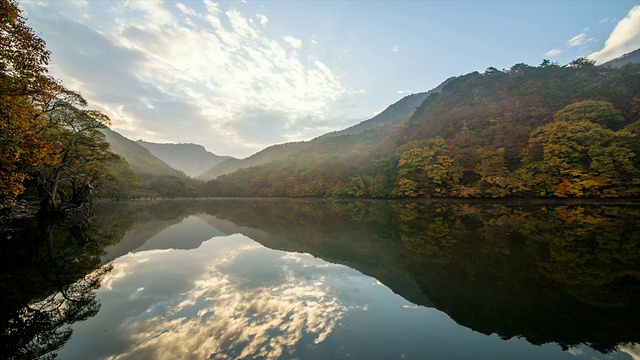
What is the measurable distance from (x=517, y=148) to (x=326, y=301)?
49043 millimetres

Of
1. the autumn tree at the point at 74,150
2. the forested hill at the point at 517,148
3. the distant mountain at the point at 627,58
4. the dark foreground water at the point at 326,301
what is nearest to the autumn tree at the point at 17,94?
the dark foreground water at the point at 326,301

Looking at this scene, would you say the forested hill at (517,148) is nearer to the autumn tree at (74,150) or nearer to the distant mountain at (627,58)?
the autumn tree at (74,150)

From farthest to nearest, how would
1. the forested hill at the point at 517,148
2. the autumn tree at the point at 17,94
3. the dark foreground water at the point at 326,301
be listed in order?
the forested hill at the point at 517,148, the autumn tree at the point at 17,94, the dark foreground water at the point at 326,301

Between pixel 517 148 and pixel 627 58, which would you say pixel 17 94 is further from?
pixel 627 58

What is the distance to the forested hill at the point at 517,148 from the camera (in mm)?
31266

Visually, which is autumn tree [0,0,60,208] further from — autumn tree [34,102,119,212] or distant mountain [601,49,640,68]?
distant mountain [601,49,640,68]

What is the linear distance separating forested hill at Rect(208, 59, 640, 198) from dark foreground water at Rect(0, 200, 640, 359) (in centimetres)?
2707

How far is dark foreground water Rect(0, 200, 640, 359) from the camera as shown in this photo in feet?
13.0

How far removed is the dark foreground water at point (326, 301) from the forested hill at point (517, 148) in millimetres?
27070

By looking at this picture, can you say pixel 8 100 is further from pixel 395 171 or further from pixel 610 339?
pixel 395 171

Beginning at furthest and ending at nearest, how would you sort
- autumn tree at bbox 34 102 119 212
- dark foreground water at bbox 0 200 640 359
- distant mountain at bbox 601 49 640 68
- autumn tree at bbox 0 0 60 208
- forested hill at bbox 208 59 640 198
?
distant mountain at bbox 601 49 640 68 < forested hill at bbox 208 59 640 198 < autumn tree at bbox 34 102 119 212 < autumn tree at bbox 0 0 60 208 < dark foreground water at bbox 0 200 640 359

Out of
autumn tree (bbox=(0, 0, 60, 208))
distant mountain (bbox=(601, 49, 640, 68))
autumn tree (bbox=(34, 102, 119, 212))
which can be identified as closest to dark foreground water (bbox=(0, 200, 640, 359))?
autumn tree (bbox=(0, 0, 60, 208))

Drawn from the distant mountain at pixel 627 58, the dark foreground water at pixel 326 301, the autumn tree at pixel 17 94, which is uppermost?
the distant mountain at pixel 627 58

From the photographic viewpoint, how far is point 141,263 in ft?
30.1
